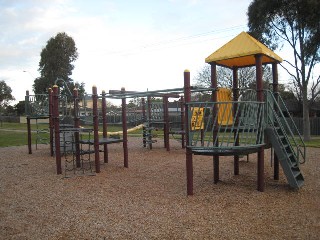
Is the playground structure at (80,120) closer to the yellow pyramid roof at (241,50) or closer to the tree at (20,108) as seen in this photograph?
the yellow pyramid roof at (241,50)

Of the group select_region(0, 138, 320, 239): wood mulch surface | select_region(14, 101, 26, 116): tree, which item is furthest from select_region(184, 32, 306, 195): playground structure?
select_region(14, 101, 26, 116): tree

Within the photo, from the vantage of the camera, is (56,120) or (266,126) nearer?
(266,126)

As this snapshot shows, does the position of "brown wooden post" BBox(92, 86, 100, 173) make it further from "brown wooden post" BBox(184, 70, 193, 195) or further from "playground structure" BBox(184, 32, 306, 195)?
"brown wooden post" BBox(184, 70, 193, 195)

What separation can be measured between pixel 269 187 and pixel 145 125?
7.99 meters

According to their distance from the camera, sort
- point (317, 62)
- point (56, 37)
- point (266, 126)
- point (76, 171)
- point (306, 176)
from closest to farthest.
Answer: point (266, 126), point (306, 176), point (76, 171), point (317, 62), point (56, 37)

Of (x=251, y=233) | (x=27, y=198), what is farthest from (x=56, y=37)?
(x=251, y=233)

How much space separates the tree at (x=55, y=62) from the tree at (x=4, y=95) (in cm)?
3909

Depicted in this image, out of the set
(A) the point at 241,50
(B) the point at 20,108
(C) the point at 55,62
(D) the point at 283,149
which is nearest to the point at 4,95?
(B) the point at 20,108

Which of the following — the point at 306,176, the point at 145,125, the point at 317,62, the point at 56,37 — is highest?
the point at 56,37

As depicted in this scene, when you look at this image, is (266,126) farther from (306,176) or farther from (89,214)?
(89,214)

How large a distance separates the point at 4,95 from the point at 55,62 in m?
41.2

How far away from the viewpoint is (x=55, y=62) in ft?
144

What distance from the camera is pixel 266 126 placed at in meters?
6.57

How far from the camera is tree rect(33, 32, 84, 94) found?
1697 inches
